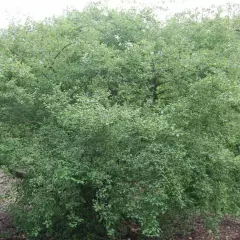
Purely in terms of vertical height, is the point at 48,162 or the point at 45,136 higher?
the point at 45,136

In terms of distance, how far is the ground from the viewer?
10.6 m

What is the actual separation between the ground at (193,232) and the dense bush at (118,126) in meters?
1.23

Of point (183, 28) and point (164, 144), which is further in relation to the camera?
point (183, 28)

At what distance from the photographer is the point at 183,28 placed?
11.2 meters

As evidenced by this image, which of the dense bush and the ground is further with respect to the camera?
the ground

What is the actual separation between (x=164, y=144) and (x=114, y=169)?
1.08m

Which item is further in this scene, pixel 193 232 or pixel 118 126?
pixel 193 232

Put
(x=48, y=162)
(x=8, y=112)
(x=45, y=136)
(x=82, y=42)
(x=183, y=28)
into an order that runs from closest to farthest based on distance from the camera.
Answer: (x=48, y=162) < (x=45, y=136) < (x=8, y=112) < (x=82, y=42) < (x=183, y=28)

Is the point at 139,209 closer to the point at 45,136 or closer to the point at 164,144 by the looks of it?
the point at 164,144

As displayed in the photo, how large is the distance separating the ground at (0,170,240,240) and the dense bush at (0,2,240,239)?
4.05 feet

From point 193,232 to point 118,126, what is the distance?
6.11 meters

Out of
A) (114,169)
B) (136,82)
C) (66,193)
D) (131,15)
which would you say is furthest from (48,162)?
(131,15)

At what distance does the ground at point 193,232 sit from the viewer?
34.7 ft

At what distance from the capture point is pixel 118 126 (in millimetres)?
7141
